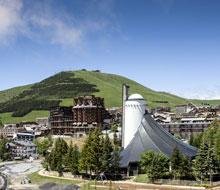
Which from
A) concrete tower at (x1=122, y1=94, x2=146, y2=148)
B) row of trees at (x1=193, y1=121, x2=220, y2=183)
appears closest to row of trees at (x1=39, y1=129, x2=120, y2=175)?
row of trees at (x1=193, y1=121, x2=220, y2=183)

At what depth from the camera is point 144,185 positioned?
350ft

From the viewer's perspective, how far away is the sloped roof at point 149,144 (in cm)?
12400

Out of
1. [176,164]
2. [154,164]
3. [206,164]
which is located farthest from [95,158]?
[206,164]

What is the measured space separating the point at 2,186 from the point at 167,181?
136 feet

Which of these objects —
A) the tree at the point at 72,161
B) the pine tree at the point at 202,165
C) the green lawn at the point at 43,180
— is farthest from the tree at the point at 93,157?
the pine tree at the point at 202,165

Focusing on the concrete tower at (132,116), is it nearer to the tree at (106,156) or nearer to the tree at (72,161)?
the tree at (72,161)

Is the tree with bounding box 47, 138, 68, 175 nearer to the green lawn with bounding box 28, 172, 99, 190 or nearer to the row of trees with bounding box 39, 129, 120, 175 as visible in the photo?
the green lawn with bounding box 28, 172, 99, 190

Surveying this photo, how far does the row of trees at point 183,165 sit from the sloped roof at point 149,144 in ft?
28.8

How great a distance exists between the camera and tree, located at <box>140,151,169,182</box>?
359 feet

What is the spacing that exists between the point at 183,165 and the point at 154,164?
6.30 meters

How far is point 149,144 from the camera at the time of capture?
12788cm

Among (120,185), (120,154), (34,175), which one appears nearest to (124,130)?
(120,154)

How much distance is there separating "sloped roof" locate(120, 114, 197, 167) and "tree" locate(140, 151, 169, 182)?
7.82 meters

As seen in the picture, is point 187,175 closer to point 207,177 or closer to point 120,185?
point 207,177
